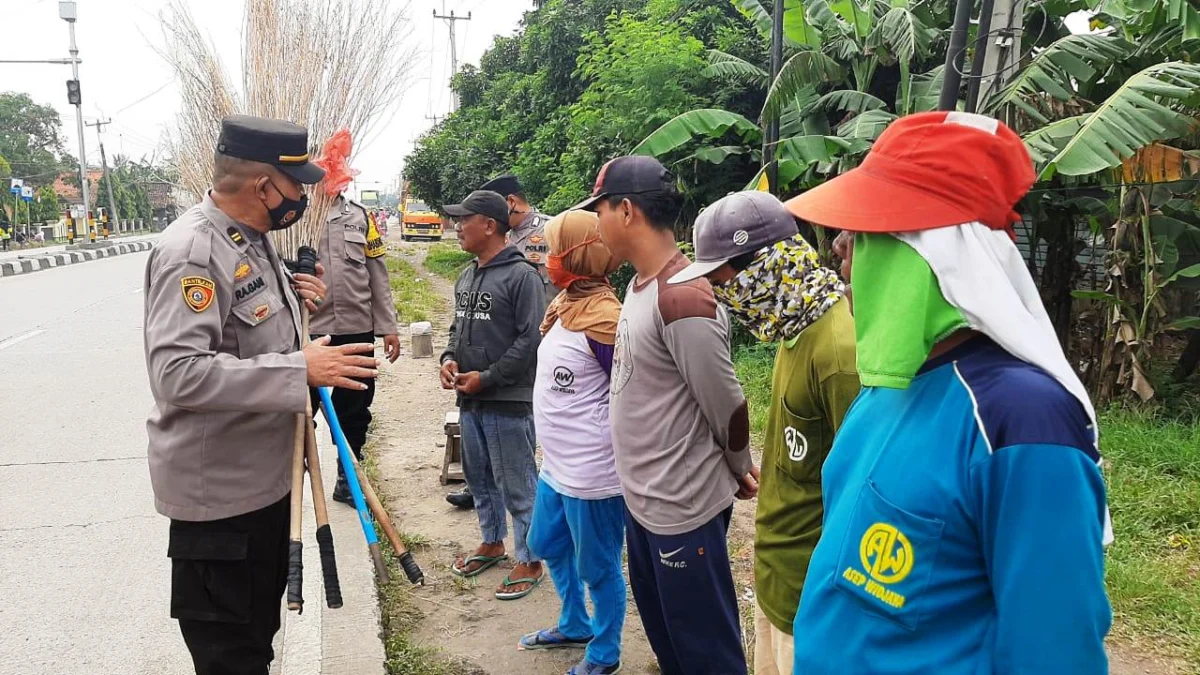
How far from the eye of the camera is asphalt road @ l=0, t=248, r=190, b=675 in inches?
124

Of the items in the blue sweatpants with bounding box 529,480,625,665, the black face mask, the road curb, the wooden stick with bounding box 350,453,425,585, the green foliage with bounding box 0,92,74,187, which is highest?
the green foliage with bounding box 0,92,74,187

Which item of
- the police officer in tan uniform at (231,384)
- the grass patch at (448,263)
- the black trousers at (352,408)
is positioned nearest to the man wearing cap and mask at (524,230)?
the black trousers at (352,408)

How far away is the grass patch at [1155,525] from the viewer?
10.7ft

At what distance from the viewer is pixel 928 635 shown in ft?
3.78

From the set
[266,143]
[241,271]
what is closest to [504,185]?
[266,143]

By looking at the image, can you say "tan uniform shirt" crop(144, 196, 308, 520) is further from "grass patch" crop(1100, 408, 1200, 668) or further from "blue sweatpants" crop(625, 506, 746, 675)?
"grass patch" crop(1100, 408, 1200, 668)

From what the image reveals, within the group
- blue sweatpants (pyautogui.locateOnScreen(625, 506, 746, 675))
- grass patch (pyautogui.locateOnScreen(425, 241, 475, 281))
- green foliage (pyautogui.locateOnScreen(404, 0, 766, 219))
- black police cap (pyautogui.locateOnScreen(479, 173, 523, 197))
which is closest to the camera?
blue sweatpants (pyautogui.locateOnScreen(625, 506, 746, 675))

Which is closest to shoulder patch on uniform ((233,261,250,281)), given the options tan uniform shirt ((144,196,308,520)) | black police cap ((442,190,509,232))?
tan uniform shirt ((144,196,308,520))

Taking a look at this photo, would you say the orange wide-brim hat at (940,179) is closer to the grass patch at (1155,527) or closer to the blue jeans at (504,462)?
the blue jeans at (504,462)

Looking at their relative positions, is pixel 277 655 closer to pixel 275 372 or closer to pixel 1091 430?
pixel 275 372

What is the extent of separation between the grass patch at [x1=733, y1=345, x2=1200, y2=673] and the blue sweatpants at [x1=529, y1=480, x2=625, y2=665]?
5.15 feet

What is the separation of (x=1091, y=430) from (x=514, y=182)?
14.1 ft

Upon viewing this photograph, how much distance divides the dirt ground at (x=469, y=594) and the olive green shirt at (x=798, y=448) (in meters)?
1.28

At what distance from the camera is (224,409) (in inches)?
79.0
